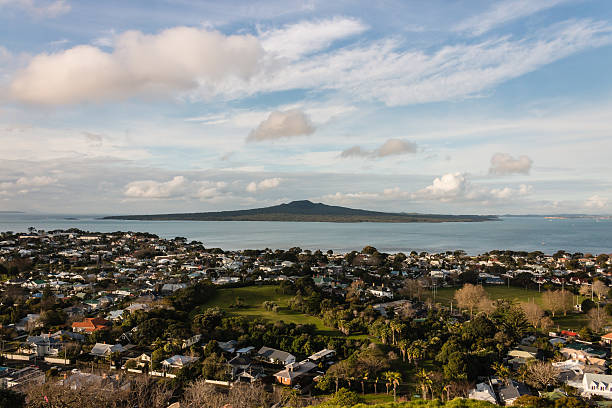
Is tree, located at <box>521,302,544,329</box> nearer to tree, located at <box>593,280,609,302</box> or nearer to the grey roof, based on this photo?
tree, located at <box>593,280,609,302</box>

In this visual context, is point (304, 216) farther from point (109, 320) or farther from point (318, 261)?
point (109, 320)

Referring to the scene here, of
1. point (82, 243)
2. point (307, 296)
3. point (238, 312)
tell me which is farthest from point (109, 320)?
point (82, 243)

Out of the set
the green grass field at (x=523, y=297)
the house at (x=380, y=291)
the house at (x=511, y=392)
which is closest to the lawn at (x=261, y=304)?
the house at (x=380, y=291)

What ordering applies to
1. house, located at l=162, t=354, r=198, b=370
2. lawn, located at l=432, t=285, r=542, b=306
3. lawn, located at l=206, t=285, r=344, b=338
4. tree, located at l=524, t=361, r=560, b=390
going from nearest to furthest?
1. tree, located at l=524, t=361, r=560, b=390
2. house, located at l=162, t=354, r=198, b=370
3. lawn, located at l=206, t=285, r=344, b=338
4. lawn, located at l=432, t=285, r=542, b=306

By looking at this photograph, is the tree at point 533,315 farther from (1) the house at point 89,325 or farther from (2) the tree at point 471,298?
(1) the house at point 89,325

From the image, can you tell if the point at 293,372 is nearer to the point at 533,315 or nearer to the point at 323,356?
the point at 323,356

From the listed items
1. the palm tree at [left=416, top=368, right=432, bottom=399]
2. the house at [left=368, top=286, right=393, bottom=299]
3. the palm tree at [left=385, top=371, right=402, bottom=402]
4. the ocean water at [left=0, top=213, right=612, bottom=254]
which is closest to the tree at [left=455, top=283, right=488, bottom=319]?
the house at [left=368, top=286, right=393, bottom=299]
